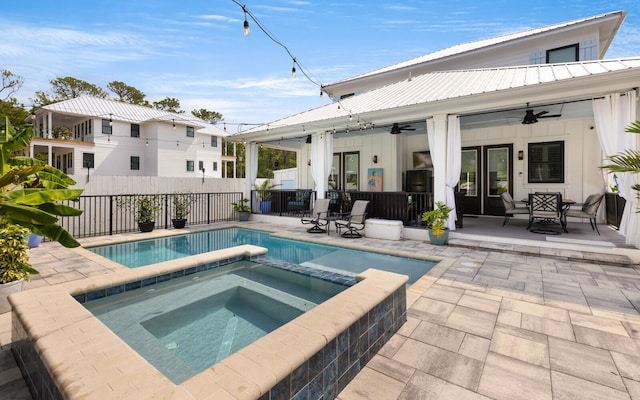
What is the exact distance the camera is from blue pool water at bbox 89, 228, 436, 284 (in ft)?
17.9

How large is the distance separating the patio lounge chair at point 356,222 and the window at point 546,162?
5806mm

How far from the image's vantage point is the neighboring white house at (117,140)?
19203mm

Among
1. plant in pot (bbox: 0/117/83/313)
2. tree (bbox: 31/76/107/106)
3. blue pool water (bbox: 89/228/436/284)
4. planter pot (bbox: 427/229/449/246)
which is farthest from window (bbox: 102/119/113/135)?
planter pot (bbox: 427/229/449/246)

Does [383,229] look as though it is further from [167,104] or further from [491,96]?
[167,104]

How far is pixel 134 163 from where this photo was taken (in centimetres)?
2194

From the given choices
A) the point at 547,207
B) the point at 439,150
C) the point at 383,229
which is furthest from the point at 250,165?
the point at 547,207

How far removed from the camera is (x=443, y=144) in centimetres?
710

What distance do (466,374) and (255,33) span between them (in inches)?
219

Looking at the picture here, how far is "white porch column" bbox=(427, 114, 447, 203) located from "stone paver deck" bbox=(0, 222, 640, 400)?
2495 millimetres

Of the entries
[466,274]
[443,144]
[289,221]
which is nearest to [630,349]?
[466,274]

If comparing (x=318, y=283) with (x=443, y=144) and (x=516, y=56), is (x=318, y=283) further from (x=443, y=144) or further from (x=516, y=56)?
(x=516, y=56)

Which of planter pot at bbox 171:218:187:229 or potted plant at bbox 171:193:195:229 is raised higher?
potted plant at bbox 171:193:195:229

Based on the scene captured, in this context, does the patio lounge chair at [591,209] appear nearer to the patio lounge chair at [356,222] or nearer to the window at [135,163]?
the patio lounge chair at [356,222]

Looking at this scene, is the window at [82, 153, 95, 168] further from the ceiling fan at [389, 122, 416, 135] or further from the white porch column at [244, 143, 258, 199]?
the ceiling fan at [389, 122, 416, 135]
